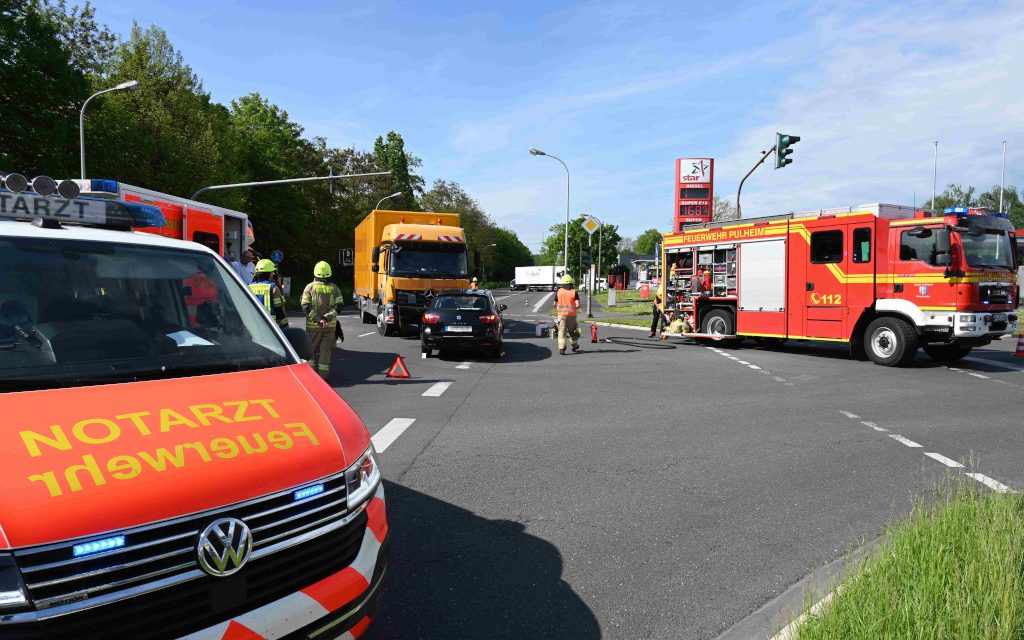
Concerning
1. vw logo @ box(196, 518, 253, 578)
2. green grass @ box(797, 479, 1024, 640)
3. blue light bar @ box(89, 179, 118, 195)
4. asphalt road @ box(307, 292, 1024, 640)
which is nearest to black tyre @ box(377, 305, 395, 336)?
asphalt road @ box(307, 292, 1024, 640)

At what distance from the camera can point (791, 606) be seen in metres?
3.32

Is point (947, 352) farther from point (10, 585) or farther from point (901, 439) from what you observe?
point (10, 585)

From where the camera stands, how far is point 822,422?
7.96 metres

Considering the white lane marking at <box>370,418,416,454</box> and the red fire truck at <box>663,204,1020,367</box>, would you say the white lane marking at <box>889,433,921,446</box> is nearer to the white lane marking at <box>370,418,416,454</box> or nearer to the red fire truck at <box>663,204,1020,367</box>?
the white lane marking at <box>370,418,416,454</box>

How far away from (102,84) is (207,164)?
6.62 metres

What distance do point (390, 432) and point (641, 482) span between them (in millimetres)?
2906

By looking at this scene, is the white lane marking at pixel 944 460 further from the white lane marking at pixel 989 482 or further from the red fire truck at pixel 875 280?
the red fire truck at pixel 875 280

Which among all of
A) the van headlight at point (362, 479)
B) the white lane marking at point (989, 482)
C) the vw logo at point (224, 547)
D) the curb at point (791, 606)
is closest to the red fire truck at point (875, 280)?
the white lane marking at point (989, 482)

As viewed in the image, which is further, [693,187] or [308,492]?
[693,187]

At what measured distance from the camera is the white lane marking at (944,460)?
19.9ft

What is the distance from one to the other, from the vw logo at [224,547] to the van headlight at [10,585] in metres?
0.44

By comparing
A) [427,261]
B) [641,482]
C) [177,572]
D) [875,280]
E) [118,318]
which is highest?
[427,261]

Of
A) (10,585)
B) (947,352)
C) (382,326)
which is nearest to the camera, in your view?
(10,585)

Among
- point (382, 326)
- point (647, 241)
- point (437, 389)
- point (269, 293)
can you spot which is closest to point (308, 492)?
point (269, 293)
